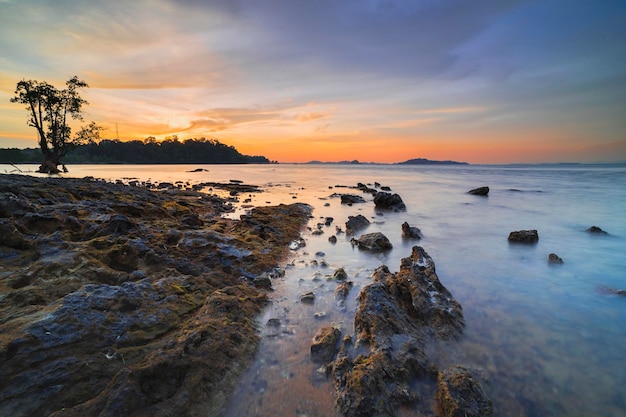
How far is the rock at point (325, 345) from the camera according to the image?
4.44m

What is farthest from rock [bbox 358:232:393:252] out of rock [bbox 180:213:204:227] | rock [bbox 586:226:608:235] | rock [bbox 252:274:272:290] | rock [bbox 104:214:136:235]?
rock [bbox 586:226:608:235]

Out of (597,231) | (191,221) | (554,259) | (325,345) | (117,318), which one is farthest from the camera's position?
(597,231)

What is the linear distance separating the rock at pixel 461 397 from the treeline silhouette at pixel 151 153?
501 feet

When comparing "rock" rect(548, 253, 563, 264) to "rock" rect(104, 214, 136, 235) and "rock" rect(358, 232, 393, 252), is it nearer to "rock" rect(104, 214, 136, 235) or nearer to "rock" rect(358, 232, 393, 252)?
"rock" rect(358, 232, 393, 252)

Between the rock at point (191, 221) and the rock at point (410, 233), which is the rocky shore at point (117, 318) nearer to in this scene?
the rock at point (191, 221)

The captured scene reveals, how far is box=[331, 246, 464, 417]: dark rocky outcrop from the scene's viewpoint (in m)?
3.53

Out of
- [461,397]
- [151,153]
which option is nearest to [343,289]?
[461,397]

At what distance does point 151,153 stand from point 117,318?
175m

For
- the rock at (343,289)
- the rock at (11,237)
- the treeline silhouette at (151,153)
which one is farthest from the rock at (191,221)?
the treeline silhouette at (151,153)

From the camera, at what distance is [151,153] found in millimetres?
154625

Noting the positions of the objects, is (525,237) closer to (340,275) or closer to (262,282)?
(340,275)

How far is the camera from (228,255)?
7562mm

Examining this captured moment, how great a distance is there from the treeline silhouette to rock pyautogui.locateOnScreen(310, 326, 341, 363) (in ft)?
495

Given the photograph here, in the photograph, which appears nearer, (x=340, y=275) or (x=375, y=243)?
(x=340, y=275)
